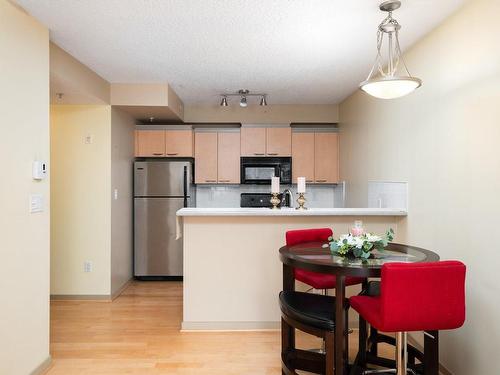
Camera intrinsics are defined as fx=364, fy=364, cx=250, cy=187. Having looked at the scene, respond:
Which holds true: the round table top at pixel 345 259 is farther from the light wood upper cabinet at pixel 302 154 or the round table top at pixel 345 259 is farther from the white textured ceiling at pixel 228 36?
the light wood upper cabinet at pixel 302 154

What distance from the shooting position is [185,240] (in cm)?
332

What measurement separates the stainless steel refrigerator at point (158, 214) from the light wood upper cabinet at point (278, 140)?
1235 millimetres

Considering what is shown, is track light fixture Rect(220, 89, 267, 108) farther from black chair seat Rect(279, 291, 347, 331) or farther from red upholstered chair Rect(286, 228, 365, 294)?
black chair seat Rect(279, 291, 347, 331)

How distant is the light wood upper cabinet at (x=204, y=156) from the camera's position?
5250mm

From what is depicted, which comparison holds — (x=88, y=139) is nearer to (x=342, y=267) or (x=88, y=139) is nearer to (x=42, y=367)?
(x=42, y=367)

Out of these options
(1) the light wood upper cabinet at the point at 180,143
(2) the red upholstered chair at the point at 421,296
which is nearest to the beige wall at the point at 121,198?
(1) the light wood upper cabinet at the point at 180,143

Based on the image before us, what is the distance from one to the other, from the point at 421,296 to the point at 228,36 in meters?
2.24

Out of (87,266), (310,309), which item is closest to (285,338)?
(310,309)

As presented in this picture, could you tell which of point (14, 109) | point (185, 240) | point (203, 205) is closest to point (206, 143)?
point (203, 205)

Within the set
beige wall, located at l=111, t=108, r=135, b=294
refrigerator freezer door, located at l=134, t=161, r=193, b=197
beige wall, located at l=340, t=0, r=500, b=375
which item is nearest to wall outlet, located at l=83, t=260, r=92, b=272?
beige wall, located at l=111, t=108, r=135, b=294

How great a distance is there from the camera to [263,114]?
17.9 ft

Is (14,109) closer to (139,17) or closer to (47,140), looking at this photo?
(47,140)

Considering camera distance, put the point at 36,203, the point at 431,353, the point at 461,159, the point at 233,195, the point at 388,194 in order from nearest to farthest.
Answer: the point at 431,353 → the point at 461,159 → the point at 36,203 → the point at 388,194 → the point at 233,195

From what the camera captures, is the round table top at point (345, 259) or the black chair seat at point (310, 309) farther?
the black chair seat at point (310, 309)
